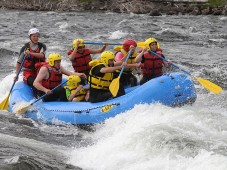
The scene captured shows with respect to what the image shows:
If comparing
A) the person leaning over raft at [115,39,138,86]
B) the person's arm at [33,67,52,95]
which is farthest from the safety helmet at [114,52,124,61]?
the person's arm at [33,67,52,95]

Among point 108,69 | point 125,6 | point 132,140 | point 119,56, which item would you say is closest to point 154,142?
point 132,140

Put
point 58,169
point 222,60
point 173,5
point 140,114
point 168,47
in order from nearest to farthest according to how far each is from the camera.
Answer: point 58,169, point 140,114, point 222,60, point 168,47, point 173,5

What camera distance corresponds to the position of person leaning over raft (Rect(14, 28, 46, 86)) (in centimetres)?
1046

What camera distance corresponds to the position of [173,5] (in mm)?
39438

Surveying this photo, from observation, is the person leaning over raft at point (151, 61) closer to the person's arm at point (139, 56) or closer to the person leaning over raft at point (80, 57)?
the person's arm at point (139, 56)

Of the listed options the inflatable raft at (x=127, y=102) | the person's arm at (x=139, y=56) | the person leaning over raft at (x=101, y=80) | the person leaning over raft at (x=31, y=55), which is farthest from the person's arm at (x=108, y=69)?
the person leaning over raft at (x=31, y=55)

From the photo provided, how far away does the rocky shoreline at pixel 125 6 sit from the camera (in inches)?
1476

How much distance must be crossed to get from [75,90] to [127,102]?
1443mm

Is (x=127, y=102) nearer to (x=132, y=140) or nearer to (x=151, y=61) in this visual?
(x=151, y=61)

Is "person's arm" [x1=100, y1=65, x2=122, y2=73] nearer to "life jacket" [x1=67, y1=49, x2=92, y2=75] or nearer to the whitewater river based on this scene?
the whitewater river

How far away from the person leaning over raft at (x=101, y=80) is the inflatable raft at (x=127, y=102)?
0.56ft

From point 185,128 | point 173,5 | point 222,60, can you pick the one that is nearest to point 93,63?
point 185,128

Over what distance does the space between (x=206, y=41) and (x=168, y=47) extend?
2.49 metres

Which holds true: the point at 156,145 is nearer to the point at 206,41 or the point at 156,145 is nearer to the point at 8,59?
the point at 8,59
